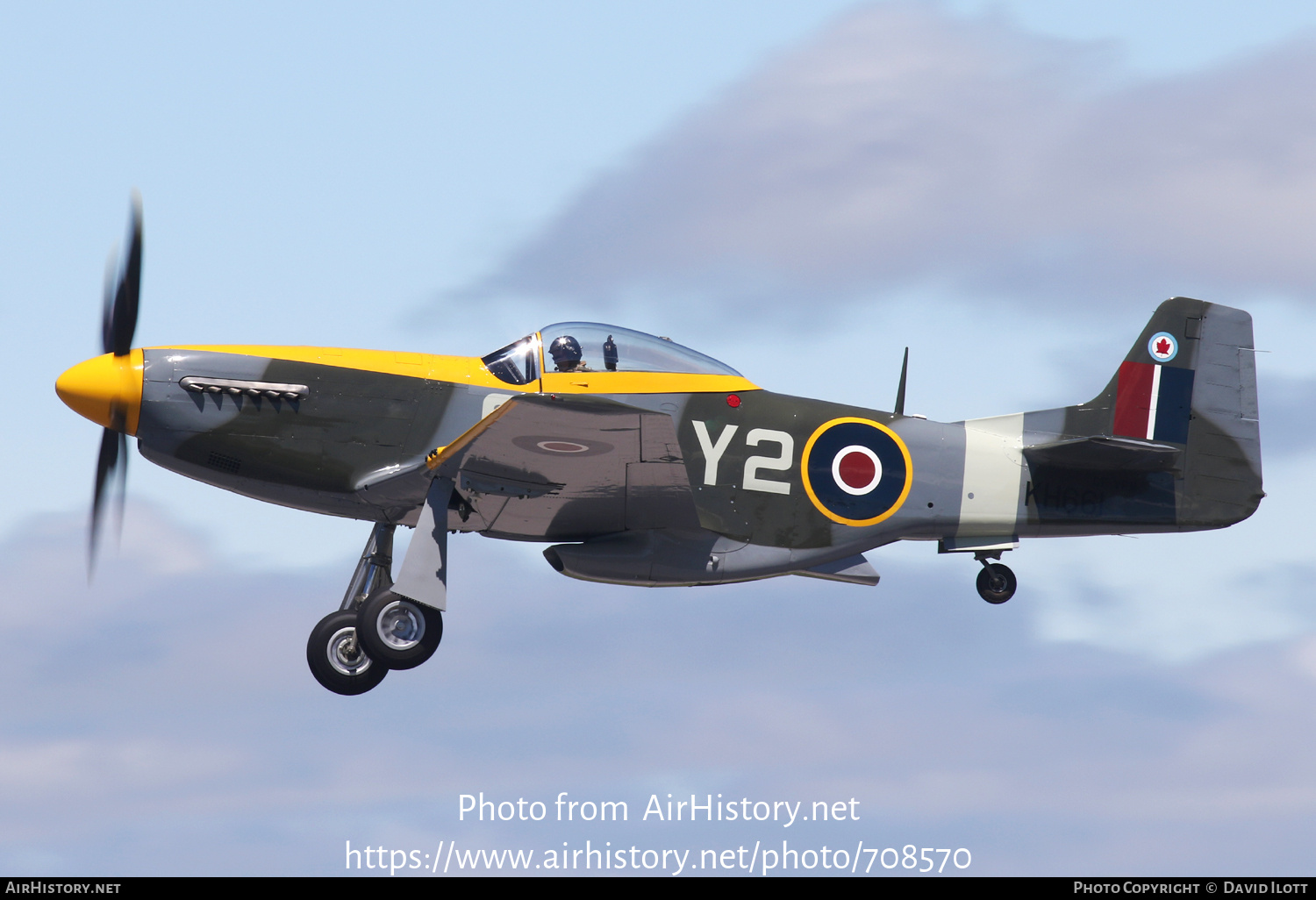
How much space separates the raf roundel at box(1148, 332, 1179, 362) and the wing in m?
5.17

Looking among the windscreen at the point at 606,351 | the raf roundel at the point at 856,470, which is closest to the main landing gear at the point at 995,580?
the raf roundel at the point at 856,470

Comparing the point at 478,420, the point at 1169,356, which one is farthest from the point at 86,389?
the point at 1169,356

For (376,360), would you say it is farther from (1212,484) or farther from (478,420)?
(1212,484)

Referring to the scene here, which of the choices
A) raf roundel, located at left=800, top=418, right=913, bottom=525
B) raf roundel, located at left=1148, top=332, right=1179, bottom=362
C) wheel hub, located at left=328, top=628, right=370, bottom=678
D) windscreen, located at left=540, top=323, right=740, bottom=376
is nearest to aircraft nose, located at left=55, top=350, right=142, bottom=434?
wheel hub, located at left=328, top=628, right=370, bottom=678

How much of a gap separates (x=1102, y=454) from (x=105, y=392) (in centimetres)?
918

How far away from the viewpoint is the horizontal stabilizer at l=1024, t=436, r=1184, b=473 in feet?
48.6

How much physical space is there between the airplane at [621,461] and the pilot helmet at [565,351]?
2cm

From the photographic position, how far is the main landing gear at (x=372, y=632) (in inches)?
521

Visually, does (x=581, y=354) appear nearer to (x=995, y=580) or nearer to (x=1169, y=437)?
(x=995, y=580)

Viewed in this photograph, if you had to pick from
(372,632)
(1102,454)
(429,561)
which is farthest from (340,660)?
(1102,454)

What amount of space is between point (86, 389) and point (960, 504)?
8.06 metres

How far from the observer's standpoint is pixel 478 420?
13750mm

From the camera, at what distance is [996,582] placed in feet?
49.8

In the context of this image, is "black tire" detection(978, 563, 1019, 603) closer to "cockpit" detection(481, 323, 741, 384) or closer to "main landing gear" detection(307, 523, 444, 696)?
"cockpit" detection(481, 323, 741, 384)
